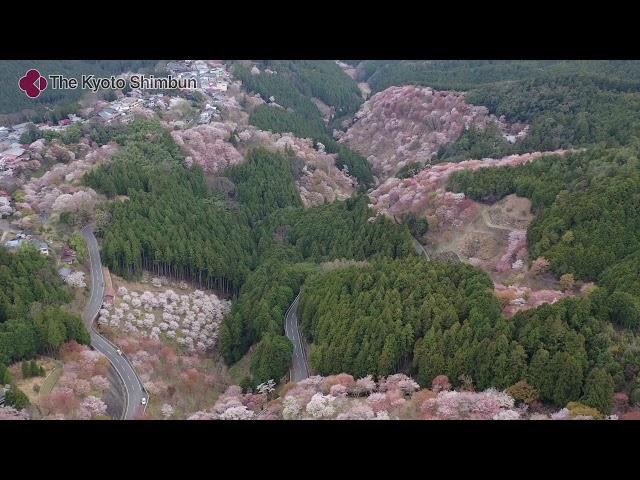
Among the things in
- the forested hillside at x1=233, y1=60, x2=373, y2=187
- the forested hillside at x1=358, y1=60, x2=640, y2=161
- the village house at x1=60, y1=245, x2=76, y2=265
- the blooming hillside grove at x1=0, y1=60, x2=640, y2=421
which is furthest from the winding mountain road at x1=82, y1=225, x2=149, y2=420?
the forested hillside at x1=358, y1=60, x2=640, y2=161

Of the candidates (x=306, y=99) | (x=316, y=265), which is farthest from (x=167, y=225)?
(x=306, y=99)

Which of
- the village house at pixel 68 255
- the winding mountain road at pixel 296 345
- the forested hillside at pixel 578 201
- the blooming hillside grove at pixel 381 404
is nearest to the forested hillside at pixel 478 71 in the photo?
the forested hillside at pixel 578 201

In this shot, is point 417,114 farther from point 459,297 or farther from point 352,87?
point 459,297

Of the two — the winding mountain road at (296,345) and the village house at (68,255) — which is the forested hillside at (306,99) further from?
the village house at (68,255)

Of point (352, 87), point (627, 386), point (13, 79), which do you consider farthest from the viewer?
point (352, 87)

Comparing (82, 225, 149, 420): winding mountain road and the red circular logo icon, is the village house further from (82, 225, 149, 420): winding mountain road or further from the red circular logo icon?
the red circular logo icon

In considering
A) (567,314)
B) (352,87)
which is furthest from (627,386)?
(352,87)
